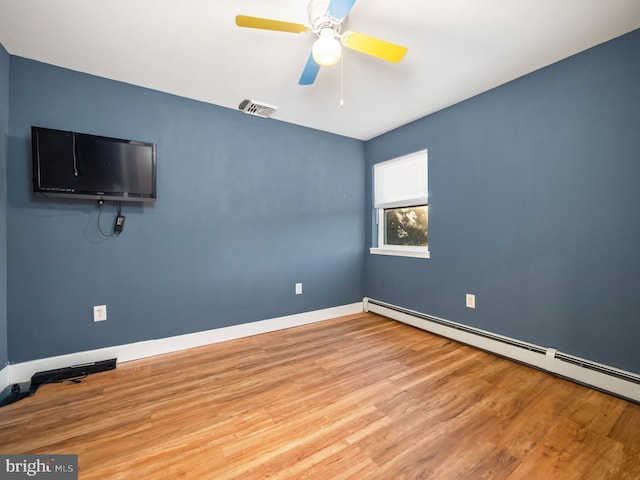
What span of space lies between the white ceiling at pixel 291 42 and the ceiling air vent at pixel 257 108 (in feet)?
0.29

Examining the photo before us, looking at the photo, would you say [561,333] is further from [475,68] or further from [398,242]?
[475,68]

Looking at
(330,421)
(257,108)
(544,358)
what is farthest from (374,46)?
(544,358)

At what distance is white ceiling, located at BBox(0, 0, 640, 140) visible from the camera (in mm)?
1521

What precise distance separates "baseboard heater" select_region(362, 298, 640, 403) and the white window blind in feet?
4.43

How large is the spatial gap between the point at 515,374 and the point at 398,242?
1801 mm

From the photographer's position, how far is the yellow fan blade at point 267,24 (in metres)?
1.32

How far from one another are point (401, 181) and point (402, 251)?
35.2 inches

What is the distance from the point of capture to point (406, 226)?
3.30 m

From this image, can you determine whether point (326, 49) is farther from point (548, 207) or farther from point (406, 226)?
point (406, 226)

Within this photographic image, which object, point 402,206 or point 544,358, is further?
point 402,206

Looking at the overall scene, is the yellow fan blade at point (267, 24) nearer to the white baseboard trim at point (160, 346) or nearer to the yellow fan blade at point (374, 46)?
the yellow fan blade at point (374, 46)

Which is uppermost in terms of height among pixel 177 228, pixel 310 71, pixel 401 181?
pixel 310 71

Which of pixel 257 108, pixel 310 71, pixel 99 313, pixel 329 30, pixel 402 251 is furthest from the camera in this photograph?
pixel 402 251

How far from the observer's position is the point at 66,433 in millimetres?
1425
